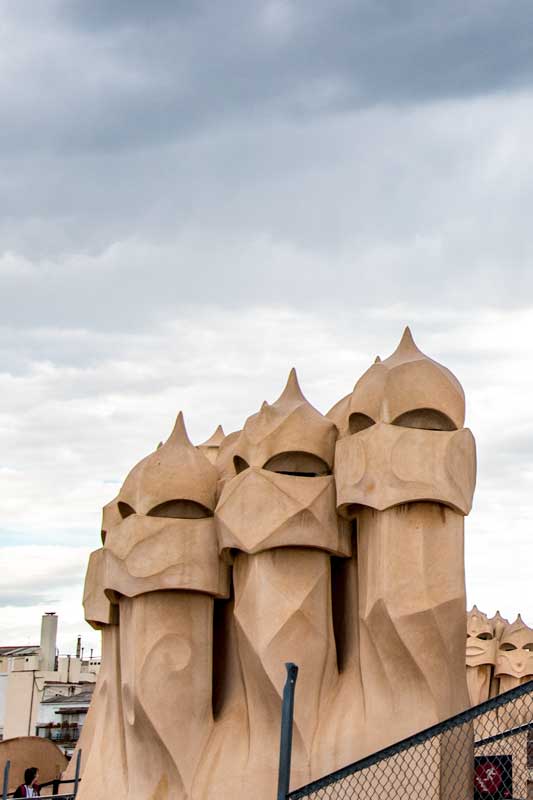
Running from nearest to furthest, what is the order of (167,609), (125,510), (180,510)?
(167,609) → (180,510) → (125,510)

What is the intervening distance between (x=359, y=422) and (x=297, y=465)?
1.19 m

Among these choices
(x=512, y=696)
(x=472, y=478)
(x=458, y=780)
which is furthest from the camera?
(x=472, y=478)

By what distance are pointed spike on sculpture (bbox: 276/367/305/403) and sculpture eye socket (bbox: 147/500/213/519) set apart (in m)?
1.94

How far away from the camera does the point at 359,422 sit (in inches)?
521

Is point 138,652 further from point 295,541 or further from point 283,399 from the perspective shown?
point 283,399

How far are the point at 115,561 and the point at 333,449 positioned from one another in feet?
12.0

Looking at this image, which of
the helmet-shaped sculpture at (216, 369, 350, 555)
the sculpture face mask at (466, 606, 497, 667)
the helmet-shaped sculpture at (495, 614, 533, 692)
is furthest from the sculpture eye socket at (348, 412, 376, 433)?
the helmet-shaped sculpture at (495, 614, 533, 692)

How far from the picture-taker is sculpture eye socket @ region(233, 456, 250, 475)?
1439 cm

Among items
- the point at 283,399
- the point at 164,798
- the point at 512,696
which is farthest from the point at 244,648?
the point at 512,696

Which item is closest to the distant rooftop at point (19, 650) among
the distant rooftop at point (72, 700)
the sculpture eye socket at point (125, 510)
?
the distant rooftop at point (72, 700)

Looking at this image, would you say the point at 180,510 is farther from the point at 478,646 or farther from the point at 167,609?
the point at 478,646

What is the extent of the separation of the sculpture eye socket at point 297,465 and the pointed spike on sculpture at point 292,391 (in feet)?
2.92

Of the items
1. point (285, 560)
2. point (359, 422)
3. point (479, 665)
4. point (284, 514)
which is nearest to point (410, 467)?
point (359, 422)

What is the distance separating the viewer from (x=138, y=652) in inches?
557
